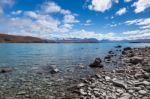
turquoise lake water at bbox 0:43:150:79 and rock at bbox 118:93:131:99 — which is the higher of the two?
rock at bbox 118:93:131:99

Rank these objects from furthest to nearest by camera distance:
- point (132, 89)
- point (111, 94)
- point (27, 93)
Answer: point (27, 93) < point (132, 89) < point (111, 94)

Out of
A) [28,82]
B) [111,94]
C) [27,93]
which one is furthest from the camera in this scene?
[28,82]

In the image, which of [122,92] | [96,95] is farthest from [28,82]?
[122,92]

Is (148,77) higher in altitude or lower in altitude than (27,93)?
higher

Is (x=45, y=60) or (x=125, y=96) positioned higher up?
(x=125, y=96)

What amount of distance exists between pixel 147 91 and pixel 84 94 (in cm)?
442

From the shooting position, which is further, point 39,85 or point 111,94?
point 39,85

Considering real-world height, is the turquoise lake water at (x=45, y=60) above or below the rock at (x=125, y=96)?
below

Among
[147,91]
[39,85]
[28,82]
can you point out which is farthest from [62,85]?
[147,91]

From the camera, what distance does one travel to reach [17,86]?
604 inches

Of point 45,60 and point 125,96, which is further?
point 45,60

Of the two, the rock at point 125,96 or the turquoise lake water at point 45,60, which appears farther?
the turquoise lake water at point 45,60

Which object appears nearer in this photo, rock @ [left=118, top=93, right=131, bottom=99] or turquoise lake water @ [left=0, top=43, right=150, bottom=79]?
rock @ [left=118, top=93, right=131, bottom=99]

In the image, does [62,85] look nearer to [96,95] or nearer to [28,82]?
[28,82]
